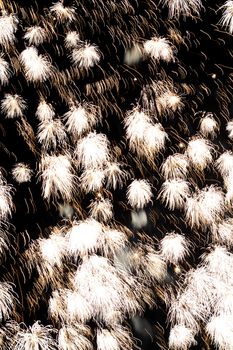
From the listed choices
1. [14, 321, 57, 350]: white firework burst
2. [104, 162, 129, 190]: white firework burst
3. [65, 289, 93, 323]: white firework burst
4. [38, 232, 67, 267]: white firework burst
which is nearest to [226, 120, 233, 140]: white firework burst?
[104, 162, 129, 190]: white firework burst

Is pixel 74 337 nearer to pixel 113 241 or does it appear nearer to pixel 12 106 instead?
pixel 113 241

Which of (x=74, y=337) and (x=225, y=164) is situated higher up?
(x=225, y=164)

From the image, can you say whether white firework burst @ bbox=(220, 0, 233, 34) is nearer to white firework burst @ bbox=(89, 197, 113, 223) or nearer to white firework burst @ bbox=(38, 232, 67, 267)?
white firework burst @ bbox=(89, 197, 113, 223)

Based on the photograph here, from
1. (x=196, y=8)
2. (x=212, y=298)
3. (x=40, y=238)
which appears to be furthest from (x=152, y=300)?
(x=196, y=8)

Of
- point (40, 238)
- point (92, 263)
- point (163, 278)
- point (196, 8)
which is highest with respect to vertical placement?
point (196, 8)

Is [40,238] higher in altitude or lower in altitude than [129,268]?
higher

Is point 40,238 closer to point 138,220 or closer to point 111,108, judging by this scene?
point 138,220

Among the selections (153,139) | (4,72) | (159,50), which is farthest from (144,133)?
(4,72)
